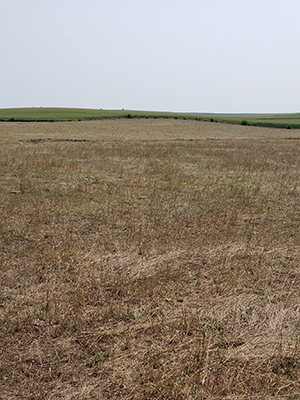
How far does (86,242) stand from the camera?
736 centimetres

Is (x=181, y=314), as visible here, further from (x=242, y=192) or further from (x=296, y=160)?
(x=296, y=160)

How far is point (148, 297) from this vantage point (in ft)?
17.1

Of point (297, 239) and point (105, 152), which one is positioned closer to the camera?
point (297, 239)

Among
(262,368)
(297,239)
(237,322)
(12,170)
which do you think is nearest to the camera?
(262,368)

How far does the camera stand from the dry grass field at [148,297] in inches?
144

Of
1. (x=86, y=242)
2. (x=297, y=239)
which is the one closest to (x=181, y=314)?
(x=86, y=242)

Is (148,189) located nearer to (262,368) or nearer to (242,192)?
(242,192)

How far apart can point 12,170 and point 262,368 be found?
14.9 m

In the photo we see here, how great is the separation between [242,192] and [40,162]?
1126 centimetres

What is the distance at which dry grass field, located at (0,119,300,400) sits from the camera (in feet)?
12.0

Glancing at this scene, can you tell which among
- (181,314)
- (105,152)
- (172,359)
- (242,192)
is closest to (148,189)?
(242,192)

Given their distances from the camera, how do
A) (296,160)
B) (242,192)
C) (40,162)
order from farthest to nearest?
(296,160), (40,162), (242,192)

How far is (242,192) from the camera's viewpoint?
12.7m

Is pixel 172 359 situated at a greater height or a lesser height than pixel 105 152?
lesser
